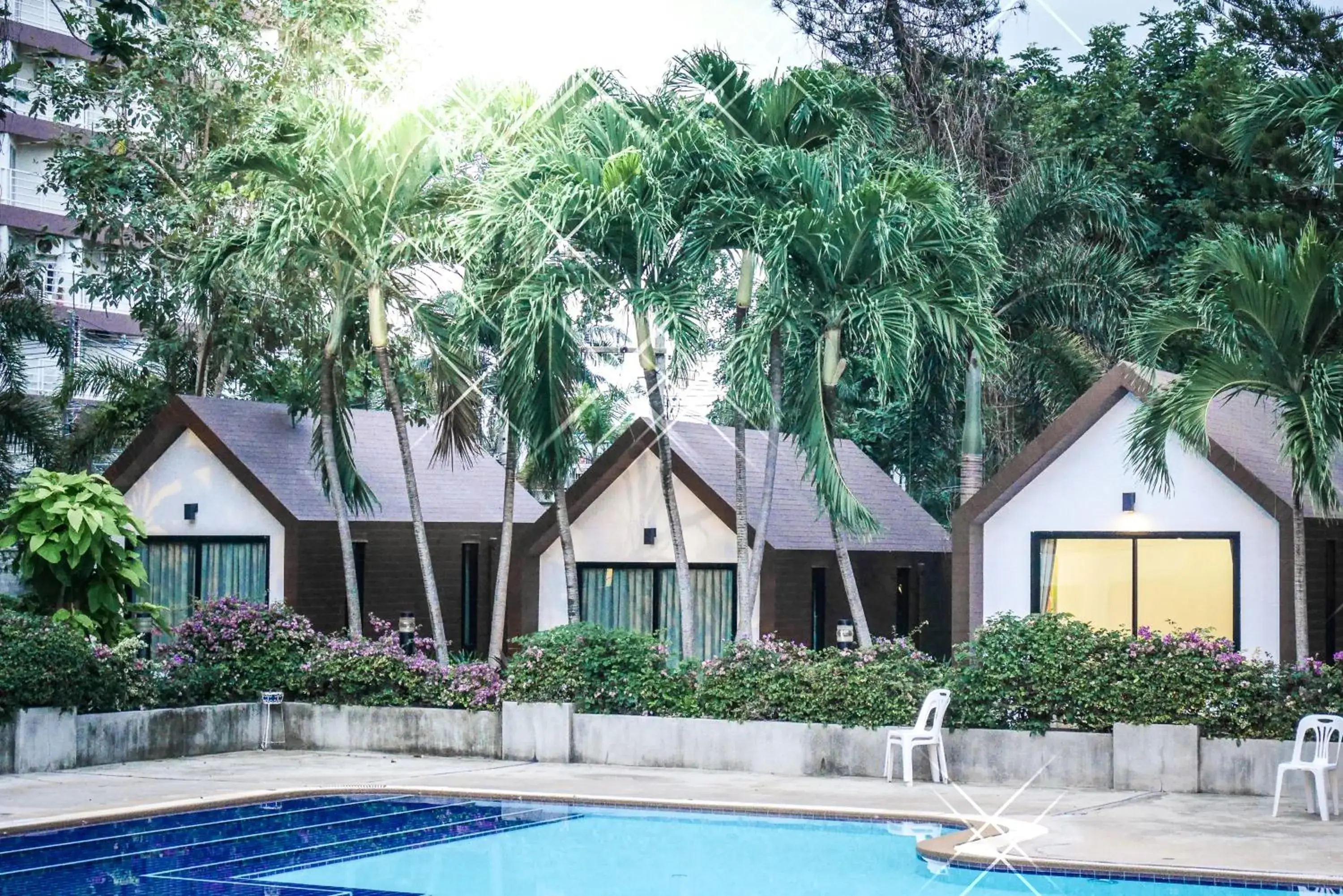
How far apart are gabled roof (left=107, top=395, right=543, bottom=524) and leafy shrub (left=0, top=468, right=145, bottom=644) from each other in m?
4.44

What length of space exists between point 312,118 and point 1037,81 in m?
20.2

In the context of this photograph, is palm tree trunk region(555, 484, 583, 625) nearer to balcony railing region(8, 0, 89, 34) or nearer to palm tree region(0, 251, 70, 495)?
palm tree region(0, 251, 70, 495)

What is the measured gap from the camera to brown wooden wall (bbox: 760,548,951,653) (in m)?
21.4

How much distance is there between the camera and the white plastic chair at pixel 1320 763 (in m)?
12.7

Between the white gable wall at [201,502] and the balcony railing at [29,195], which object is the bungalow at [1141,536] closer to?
the white gable wall at [201,502]

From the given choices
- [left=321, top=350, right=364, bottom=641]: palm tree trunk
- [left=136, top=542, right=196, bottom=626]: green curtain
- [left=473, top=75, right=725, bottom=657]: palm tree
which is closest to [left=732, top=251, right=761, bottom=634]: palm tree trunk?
[left=473, top=75, right=725, bottom=657]: palm tree

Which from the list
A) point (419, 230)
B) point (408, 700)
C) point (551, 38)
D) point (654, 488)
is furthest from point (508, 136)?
point (408, 700)

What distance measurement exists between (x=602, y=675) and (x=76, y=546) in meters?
6.07

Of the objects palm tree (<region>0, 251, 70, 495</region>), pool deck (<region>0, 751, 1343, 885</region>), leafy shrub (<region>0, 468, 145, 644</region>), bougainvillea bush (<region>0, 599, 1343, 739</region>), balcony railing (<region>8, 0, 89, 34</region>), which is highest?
balcony railing (<region>8, 0, 89, 34</region>)

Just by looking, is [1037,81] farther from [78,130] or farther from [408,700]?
[408,700]

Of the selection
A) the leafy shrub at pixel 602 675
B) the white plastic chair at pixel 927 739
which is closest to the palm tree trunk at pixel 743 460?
the leafy shrub at pixel 602 675

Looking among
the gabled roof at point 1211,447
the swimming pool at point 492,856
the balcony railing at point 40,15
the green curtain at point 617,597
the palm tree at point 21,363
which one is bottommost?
the swimming pool at point 492,856

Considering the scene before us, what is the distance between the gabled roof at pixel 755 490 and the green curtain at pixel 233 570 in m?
3.98

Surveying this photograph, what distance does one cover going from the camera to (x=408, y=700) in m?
18.1
